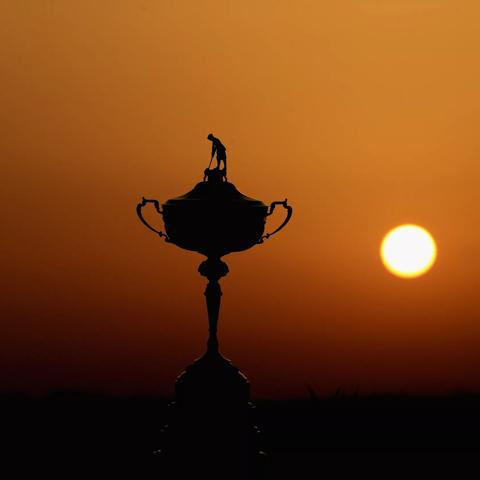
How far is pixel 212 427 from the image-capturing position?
222 inches

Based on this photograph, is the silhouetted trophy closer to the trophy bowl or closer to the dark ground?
the trophy bowl

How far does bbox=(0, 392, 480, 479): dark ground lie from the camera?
607cm

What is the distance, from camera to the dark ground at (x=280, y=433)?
6074 mm

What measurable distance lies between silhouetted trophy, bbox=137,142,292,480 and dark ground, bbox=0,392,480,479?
0.24 meters

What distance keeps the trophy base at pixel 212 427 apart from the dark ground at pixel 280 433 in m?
0.20

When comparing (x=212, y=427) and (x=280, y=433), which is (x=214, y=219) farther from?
(x=280, y=433)

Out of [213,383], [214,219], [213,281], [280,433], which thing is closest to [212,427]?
[213,383]

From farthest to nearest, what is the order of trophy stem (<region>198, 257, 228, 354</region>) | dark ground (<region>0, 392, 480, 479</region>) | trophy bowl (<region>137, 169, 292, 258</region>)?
1. dark ground (<region>0, 392, 480, 479</region>)
2. trophy stem (<region>198, 257, 228, 354</region>)
3. trophy bowl (<region>137, 169, 292, 258</region>)

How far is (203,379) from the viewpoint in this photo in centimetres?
571

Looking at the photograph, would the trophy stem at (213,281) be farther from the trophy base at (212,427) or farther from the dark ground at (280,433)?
the dark ground at (280,433)

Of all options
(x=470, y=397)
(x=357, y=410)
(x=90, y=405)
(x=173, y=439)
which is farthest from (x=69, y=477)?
(x=470, y=397)

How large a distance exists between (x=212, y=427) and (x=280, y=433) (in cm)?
146

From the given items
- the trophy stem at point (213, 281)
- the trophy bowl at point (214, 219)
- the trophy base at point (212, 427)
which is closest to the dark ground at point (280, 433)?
the trophy base at point (212, 427)

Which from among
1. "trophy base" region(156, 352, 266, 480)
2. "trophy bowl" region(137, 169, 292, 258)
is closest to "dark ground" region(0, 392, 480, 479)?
"trophy base" region(156, 352, 266, 480)
